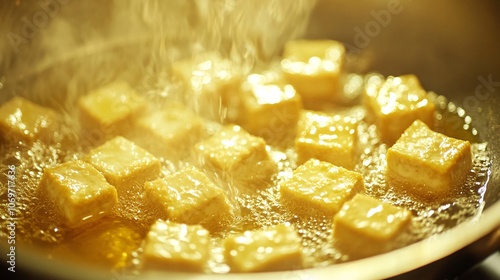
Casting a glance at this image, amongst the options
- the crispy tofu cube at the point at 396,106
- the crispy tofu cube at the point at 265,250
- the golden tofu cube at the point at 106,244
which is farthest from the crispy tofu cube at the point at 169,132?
the crispy tofu cube at the point at 396,106

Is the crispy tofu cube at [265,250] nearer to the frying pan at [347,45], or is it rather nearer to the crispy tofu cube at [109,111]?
the crispy tofu cube at [109,111]

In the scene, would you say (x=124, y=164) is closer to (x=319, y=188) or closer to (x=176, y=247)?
(x=176, y=247)

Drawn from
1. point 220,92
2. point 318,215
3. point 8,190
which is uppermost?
point 220,92

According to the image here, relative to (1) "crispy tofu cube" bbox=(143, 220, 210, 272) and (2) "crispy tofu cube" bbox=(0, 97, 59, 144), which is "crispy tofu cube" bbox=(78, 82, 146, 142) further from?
(1) "crispy tofu cube" bbox=(143, 220, 210, 272)

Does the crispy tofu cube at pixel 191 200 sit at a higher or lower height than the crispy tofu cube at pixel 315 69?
lower

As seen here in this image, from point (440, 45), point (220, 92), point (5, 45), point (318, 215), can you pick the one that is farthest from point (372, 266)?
point (5, 45)

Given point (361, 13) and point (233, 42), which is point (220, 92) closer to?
point (233, 42)
